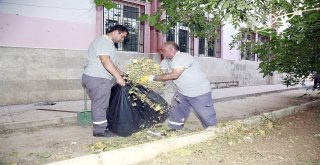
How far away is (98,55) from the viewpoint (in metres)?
4.81

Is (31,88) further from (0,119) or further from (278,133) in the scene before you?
(278,133)

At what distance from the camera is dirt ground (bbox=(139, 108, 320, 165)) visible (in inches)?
150

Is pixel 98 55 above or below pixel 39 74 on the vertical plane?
above

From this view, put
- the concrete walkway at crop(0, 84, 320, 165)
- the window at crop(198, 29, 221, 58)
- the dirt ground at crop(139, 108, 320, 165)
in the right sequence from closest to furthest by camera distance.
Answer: the concrete walkway at crop(0, 84, 320, 165) → the dirt ground at crop(139, 108, 320, 165) → the window at crop(198, 29, 221, 58)

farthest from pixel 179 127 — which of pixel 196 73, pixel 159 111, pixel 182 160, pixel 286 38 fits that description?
pixel 286 38

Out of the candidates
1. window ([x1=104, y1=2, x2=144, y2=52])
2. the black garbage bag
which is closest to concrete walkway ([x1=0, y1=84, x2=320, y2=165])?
the black garbage bag

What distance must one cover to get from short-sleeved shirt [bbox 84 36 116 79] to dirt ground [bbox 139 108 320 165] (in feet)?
5.61

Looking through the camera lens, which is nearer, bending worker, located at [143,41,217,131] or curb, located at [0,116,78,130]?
bending worker, located at [143,41,217,131]

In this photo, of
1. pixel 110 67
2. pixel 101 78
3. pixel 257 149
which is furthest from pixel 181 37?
pixel 257 149

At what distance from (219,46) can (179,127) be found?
10.5 m

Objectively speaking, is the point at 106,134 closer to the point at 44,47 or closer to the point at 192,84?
the point at 192,84

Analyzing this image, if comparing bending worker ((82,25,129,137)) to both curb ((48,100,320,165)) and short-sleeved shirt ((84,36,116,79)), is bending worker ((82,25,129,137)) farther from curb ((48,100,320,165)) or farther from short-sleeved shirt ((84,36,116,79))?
curb ((48,100,320,165))

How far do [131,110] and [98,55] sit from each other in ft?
3.08

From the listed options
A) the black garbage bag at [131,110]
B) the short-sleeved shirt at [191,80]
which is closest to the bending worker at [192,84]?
the short-sleeved shirt at [191,80]
